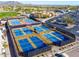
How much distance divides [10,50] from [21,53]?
885mm

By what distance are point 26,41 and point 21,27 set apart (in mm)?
3845

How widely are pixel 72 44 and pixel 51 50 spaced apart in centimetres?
137

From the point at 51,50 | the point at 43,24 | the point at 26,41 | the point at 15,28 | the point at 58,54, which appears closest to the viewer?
the point at 58,54

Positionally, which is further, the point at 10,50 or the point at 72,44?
the point at 72,44

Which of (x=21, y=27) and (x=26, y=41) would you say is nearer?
(x=26, y=41)

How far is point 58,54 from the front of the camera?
5.45m

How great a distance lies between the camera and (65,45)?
6555mm

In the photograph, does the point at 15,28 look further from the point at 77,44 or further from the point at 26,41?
the point at 77,44

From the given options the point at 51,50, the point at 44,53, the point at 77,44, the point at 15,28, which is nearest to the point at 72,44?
the point at 77,44

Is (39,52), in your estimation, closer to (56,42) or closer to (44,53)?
(44,53)

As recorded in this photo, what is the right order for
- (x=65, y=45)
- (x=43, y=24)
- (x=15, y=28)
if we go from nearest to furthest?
1. (x=65, y=45)
2. (x=15, y=28)
3. (x=43, y=24)

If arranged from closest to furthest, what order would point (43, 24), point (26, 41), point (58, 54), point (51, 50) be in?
1. point (58, 54)
2. point (51, 50)
3. point (26, 41)
4. point (43, 24)

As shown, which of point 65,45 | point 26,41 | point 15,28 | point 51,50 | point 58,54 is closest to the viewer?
point 58,54

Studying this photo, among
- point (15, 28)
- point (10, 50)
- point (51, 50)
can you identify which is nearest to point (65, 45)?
point (51, 50)
